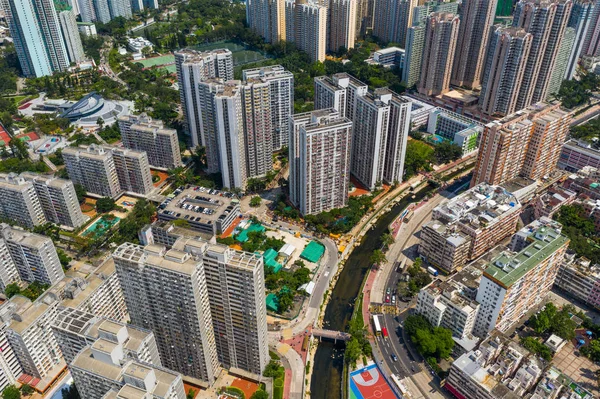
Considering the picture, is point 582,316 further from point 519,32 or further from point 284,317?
point 519,32

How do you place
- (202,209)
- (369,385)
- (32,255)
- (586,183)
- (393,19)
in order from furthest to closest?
(393,19)
(586,183)
(202,209)
(32,255)
(369,385)

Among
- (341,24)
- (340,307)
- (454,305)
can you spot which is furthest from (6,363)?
(341,24)

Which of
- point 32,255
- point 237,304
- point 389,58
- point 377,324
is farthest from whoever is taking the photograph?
point 389,58

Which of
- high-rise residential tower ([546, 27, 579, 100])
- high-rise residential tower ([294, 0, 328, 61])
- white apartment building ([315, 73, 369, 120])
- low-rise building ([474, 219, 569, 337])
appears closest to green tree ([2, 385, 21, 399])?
low-rise building ([474, 219, 569, 337])

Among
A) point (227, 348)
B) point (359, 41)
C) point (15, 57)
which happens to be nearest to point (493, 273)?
point (227, 348)

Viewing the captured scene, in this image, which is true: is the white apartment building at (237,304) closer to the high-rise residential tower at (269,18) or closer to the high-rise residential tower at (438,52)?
the high-rise residential tower at (438,52)

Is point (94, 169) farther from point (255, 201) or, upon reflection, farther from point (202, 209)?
point (255, 201)
